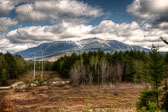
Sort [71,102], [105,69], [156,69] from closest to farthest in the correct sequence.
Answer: [156,69]
[71,102]
[105,69]

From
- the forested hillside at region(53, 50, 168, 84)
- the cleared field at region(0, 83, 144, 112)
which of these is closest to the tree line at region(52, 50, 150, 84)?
the forested hillside at region(53, 50, 168, 84)

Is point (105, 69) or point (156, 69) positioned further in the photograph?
point (105, 69)

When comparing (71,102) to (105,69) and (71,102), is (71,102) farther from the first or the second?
(105,69)

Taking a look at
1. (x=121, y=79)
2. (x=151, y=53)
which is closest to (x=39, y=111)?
(x=151, y=53)

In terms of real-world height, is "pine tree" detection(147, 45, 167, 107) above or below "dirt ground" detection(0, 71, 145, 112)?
above

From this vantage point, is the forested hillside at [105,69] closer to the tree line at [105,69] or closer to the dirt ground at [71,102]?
the tree line at [105,69]

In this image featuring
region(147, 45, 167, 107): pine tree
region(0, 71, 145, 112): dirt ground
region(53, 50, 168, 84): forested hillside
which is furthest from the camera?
region(53, 50, 168, 84): forested hillside

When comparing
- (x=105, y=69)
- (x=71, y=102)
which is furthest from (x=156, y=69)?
(x=105, y=69)

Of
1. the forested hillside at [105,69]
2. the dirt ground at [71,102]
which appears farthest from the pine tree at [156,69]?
the forested hillside at [105,69]

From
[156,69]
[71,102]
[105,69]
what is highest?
[156,69]

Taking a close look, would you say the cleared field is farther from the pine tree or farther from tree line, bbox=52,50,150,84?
tree line, bbox=52,50,150,84

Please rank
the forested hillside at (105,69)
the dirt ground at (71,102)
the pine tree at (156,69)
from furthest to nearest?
1. the forested hillside at (105,69)
2. the dirt ground at (71,102)
3. the pine tree at (156,69)

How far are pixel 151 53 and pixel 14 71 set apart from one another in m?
65.8

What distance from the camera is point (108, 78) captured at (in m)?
61.0
